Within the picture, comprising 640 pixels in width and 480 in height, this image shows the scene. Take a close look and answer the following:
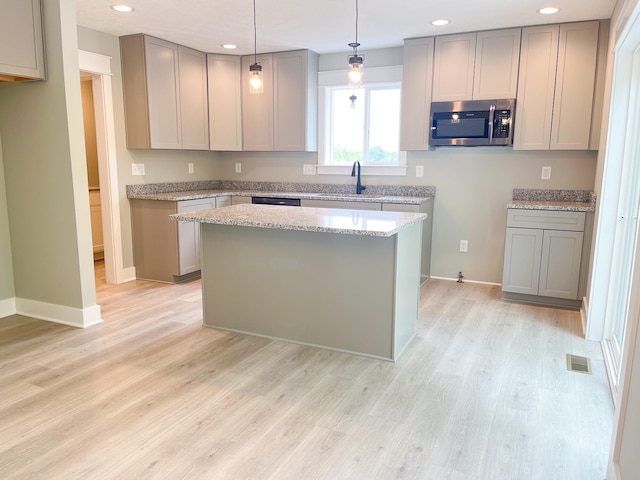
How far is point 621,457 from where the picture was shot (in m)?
1.68

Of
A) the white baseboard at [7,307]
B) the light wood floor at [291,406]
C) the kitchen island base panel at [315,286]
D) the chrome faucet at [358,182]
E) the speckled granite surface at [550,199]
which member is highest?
the chrome faucet at [358,182]

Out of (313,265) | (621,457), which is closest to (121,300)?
(313,265)

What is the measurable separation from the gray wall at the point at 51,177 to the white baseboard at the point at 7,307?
111 millimetres

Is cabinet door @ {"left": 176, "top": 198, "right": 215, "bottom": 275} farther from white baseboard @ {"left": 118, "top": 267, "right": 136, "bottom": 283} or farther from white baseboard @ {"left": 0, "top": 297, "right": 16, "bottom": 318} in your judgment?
white baseboard @ {"left": 0, "top": 297, "right": 16, "bottom": 318}

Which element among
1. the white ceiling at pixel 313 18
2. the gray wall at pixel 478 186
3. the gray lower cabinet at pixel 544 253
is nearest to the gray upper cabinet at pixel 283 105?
the white ceiling at pixel 313 18

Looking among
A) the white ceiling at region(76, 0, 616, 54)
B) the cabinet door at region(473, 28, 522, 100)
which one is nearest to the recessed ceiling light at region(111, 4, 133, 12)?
the white ceiling at region(76, 0, 616, 54)

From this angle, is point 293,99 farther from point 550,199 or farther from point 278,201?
→ point 550,199

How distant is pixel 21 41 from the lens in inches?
121

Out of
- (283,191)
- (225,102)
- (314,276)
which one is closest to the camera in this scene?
(314,276)

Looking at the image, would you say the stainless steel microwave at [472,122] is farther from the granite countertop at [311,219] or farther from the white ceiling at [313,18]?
the granite countertop at [311,219]

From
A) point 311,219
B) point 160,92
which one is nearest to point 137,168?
point 160,92

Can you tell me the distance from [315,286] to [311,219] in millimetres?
450

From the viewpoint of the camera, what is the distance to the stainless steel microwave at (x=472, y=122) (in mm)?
Result: 4258

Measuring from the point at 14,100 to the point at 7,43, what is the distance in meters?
0.57
